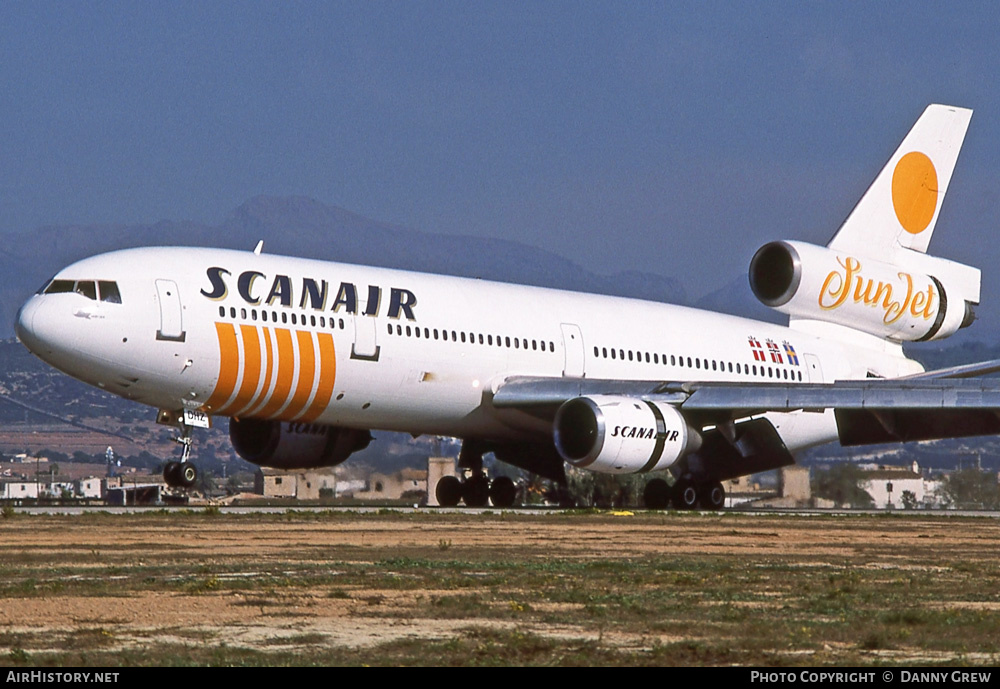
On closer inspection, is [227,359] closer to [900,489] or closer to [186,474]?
[186,474]

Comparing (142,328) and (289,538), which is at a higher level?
(142,328)

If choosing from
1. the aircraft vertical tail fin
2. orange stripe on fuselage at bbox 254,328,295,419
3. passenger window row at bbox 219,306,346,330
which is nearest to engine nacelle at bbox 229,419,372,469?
orange stripe on fuselage at bbox 254,328,295,419

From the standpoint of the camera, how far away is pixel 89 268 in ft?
94.7

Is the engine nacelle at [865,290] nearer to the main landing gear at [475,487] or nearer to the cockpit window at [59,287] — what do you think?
the main landing gear at [475,487]

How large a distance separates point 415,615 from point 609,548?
27.8 feet

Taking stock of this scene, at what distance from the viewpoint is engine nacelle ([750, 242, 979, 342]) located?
3959 cm

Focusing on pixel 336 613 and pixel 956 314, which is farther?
pixel 956 314

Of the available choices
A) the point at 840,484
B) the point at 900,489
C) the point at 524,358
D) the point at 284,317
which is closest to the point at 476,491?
the point at 524,358

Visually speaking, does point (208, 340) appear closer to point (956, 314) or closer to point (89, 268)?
point (89, 268)

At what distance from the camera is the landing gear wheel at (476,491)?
36188 mm

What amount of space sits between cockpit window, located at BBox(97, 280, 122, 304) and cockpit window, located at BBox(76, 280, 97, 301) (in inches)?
4.9

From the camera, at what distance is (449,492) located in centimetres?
3666

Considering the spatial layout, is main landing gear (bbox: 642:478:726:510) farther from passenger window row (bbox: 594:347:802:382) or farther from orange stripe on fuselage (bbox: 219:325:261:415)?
orange stripe on fuselage (bbox: 219:325:261:415)

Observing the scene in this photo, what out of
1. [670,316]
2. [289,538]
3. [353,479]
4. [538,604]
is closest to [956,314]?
[670,316]
